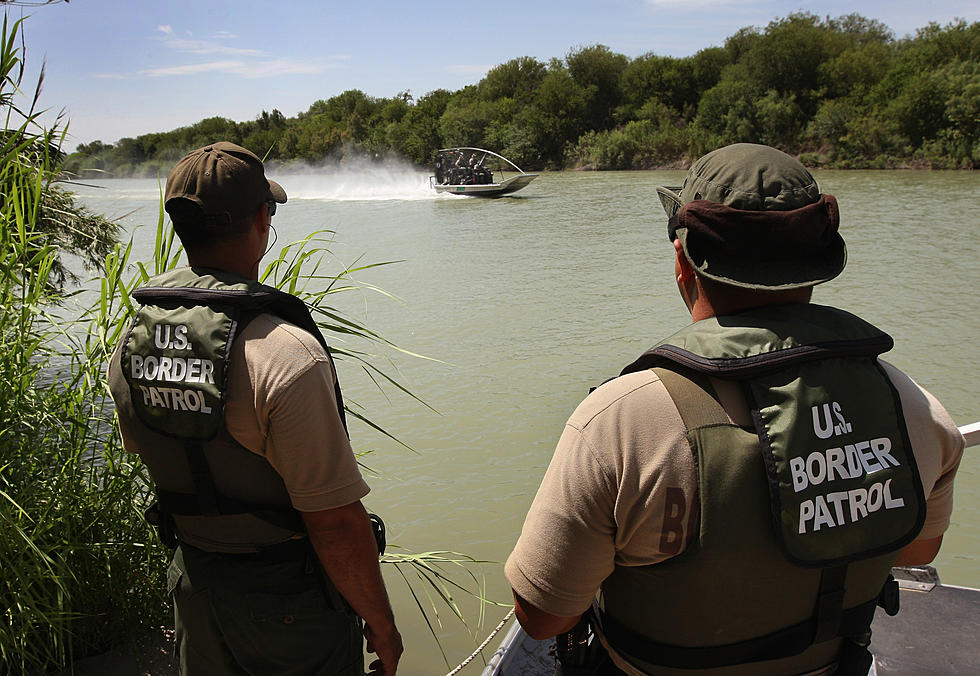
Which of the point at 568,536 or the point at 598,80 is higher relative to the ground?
the point at 598,80

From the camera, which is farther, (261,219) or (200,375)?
(261,219)

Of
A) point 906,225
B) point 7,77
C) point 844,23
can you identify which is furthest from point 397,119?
point 7,77

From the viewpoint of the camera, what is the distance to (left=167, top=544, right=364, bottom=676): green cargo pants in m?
1.65

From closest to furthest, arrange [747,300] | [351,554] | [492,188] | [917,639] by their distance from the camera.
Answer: [747,300] → [351,554] → [917,639] → [492,188]

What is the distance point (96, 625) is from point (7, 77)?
1905 mm

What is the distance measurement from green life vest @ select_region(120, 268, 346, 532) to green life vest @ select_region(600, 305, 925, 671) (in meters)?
0.78

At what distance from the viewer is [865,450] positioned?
118 centimetres

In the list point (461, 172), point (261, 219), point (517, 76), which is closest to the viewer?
point (261, 219)

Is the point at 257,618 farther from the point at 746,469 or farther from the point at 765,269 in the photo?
the point at 765,269

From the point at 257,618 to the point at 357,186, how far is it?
3715 cm

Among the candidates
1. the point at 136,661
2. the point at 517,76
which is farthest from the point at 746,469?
the point at 517,76

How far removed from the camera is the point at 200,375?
60.6 inches

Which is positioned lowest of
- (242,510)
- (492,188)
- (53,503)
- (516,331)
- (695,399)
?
(516,331)

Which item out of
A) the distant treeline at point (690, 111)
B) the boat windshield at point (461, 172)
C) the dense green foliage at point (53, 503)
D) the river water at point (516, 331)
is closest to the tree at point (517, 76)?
the distant treeline at point (690, 111)
